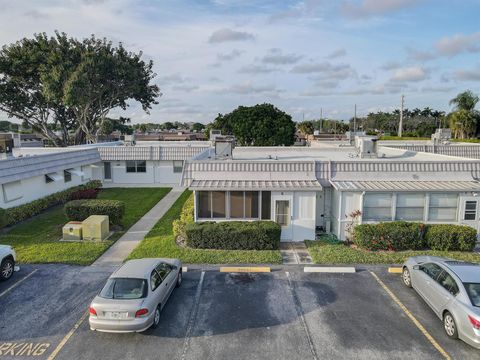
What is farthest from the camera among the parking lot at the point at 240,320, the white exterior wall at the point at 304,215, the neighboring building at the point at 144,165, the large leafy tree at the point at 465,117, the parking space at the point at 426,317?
the large leafy tree at the point at 465,117

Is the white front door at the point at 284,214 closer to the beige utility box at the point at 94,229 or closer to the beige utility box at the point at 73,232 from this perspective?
the beige utility box at the point at 94,229

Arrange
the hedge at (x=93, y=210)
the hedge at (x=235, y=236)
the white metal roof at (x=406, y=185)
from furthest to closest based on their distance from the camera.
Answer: the hedge at (x=93, y=210)
the white metal roof at (x=406, y=185)
the hedge at (x=235, y=236)

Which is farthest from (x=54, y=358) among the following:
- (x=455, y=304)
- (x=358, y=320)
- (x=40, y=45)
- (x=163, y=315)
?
(x=40, y=45)

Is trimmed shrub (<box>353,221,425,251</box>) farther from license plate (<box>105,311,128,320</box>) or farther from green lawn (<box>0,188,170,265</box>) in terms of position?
green lawn (<box>0,188,170,265</box>)

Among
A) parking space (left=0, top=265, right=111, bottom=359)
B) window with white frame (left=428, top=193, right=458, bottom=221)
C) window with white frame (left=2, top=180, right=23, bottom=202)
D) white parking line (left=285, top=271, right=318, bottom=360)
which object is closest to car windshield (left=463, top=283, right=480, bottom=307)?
white parking line (left=285, top=271, right=318, bottom=360)

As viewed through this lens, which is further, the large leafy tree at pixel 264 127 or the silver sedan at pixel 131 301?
the large leafy tree at pixel 264 127

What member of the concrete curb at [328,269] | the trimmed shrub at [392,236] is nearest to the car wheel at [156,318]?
the concrete curb at [328,269]
